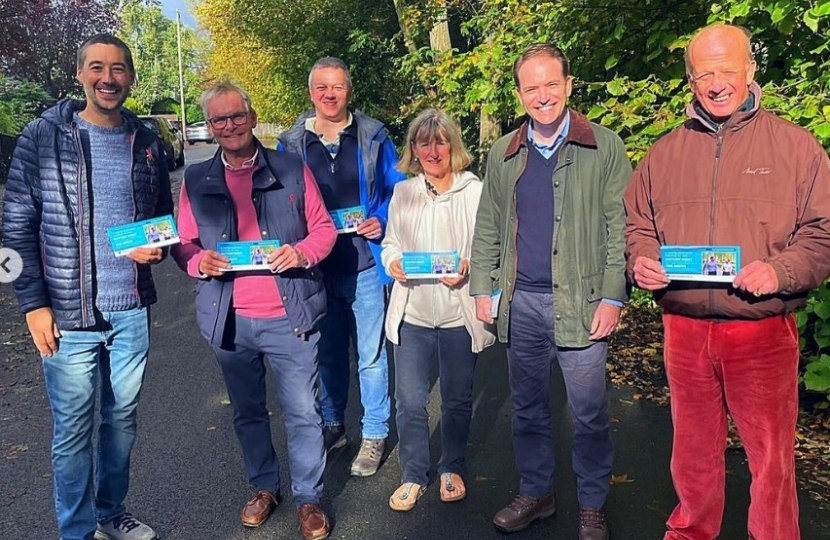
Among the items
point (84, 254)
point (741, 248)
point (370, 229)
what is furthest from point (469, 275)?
point (84, 254)

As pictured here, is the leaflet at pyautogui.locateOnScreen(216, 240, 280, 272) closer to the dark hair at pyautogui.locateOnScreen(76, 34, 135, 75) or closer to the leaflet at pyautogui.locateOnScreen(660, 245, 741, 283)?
the dark hair at pyautogui.locateOnScreen(76, 34, 135, 75)

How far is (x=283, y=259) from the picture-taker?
10.7ft

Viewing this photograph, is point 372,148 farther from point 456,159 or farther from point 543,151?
point 543,151

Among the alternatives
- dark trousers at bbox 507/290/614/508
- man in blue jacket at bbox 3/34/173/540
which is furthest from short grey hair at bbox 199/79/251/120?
dark trousers at bbox 507/290/614/508

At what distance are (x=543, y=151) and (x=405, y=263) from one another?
85cm

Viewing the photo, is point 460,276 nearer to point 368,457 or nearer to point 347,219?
point 347,219

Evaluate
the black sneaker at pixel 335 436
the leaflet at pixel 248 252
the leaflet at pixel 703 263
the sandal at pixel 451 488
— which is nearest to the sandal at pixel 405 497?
the sandal at pixel 451 488

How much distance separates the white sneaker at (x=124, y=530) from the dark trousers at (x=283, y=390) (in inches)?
23.4

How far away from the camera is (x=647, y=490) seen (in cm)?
395

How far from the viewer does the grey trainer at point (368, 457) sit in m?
4.21

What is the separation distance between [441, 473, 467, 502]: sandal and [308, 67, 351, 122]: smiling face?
207cm

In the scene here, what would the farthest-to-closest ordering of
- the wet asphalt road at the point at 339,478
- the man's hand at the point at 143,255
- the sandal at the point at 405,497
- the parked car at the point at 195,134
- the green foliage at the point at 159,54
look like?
the green foliage at the point at 159,54
the parked car at the point at 195,134
the sandal at the point at 405,497
the wet asphalt road at the point at 339,478
the man's hand at the point at 143,255

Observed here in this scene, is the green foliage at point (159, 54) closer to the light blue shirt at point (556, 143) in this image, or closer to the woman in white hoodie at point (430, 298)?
the woman in white hoodie at point (430, 298)

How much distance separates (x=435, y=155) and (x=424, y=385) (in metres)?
1.18
